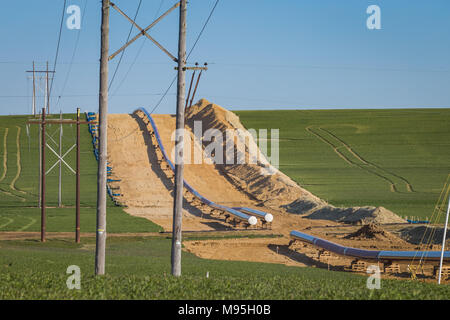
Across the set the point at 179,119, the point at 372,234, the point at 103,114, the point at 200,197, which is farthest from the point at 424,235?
the point at 103,114

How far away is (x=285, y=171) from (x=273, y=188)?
48.1 ft

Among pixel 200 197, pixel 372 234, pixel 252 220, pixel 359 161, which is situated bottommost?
pixel 372 234

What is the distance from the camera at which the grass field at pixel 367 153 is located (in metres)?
61.0

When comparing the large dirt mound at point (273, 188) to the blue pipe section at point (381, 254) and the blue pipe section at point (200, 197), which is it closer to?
the blue pipe section at point (200, 197)

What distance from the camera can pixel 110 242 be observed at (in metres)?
37.0

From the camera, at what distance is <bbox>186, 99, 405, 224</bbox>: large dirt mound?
46969 mm

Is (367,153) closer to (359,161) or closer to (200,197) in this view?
(359,161)

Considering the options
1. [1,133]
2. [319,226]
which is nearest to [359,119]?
[1,133]

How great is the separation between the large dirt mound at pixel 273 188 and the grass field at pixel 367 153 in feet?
10.6

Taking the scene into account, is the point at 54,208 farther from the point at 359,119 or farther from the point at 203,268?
the point at 359,119

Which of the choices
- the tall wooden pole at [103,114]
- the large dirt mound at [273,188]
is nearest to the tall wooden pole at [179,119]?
the tall wooden pole at [103,114]

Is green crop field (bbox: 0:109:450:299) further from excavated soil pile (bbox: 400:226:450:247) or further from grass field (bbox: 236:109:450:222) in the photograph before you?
excavated soil pile (bbox: 400:226:450:247)

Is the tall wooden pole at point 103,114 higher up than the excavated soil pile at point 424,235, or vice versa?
the tall wooden pole at point 103,114

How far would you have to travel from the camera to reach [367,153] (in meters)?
87.0
